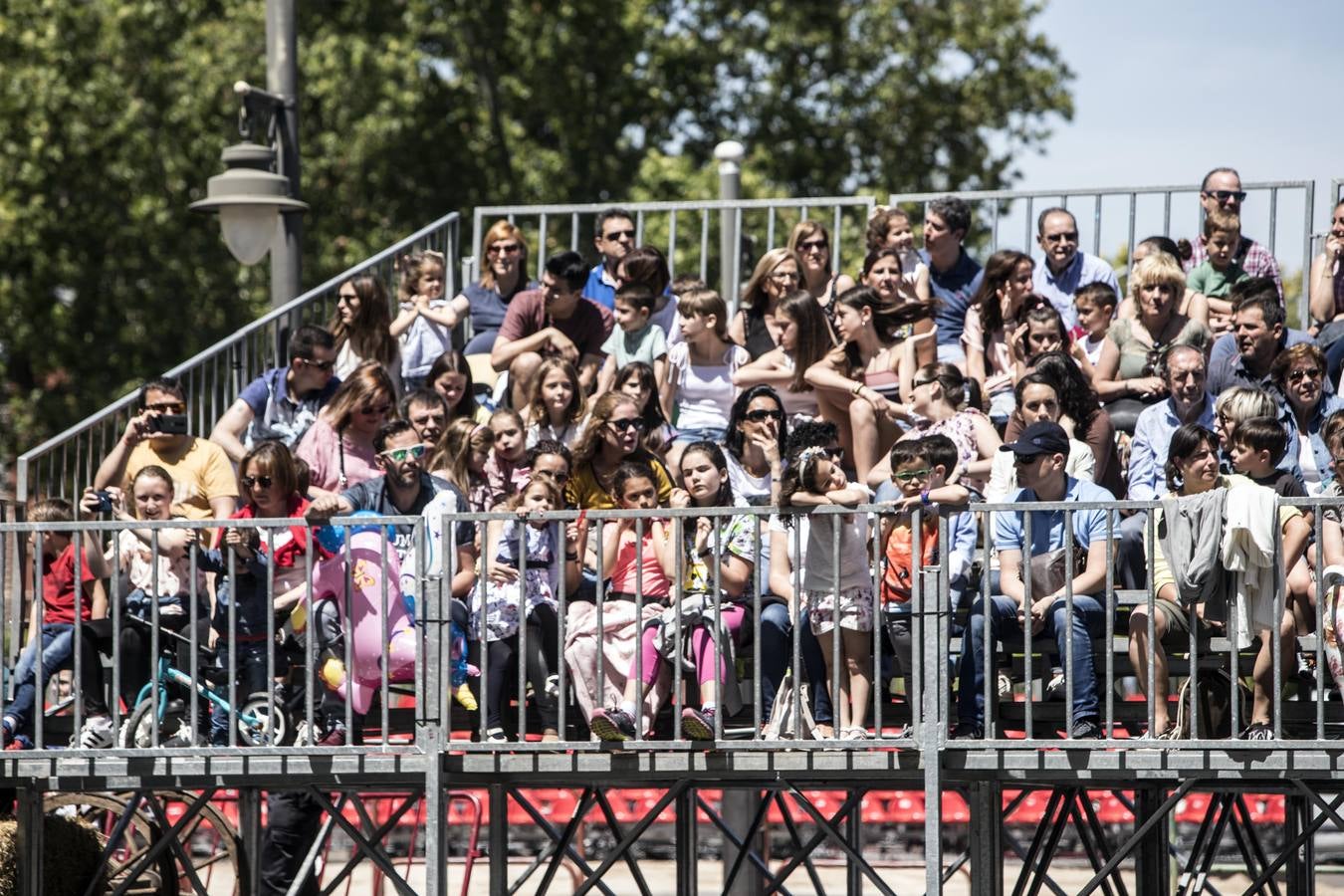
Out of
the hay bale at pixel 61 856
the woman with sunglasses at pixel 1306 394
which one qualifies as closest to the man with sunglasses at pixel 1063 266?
the woman with sunglasses at pixel 1306 394

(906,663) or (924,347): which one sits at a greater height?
(924,347)

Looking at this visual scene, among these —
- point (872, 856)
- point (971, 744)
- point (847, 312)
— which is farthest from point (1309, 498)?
point (872, 856)

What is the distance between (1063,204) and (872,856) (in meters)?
9.24

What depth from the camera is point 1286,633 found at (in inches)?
348

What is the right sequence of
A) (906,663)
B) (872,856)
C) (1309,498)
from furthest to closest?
(872,856), (906,663), (1309,498)

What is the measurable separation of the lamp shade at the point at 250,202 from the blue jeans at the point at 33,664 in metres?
3.74

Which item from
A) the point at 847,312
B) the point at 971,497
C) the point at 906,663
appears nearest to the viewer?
the point at 906,663

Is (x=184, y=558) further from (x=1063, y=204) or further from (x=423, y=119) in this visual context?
(x=423, y=119)

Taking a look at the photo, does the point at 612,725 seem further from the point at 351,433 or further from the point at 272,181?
the point at 272,181

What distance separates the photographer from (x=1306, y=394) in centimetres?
1084

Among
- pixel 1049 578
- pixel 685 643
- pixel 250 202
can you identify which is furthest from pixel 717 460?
pixel 250 202

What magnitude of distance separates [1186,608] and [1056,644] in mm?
629

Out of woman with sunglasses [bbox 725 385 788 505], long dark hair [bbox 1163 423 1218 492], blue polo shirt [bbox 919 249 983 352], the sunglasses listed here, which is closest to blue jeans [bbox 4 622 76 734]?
the sunglasses

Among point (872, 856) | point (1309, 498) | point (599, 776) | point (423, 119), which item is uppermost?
point (423, 119)
